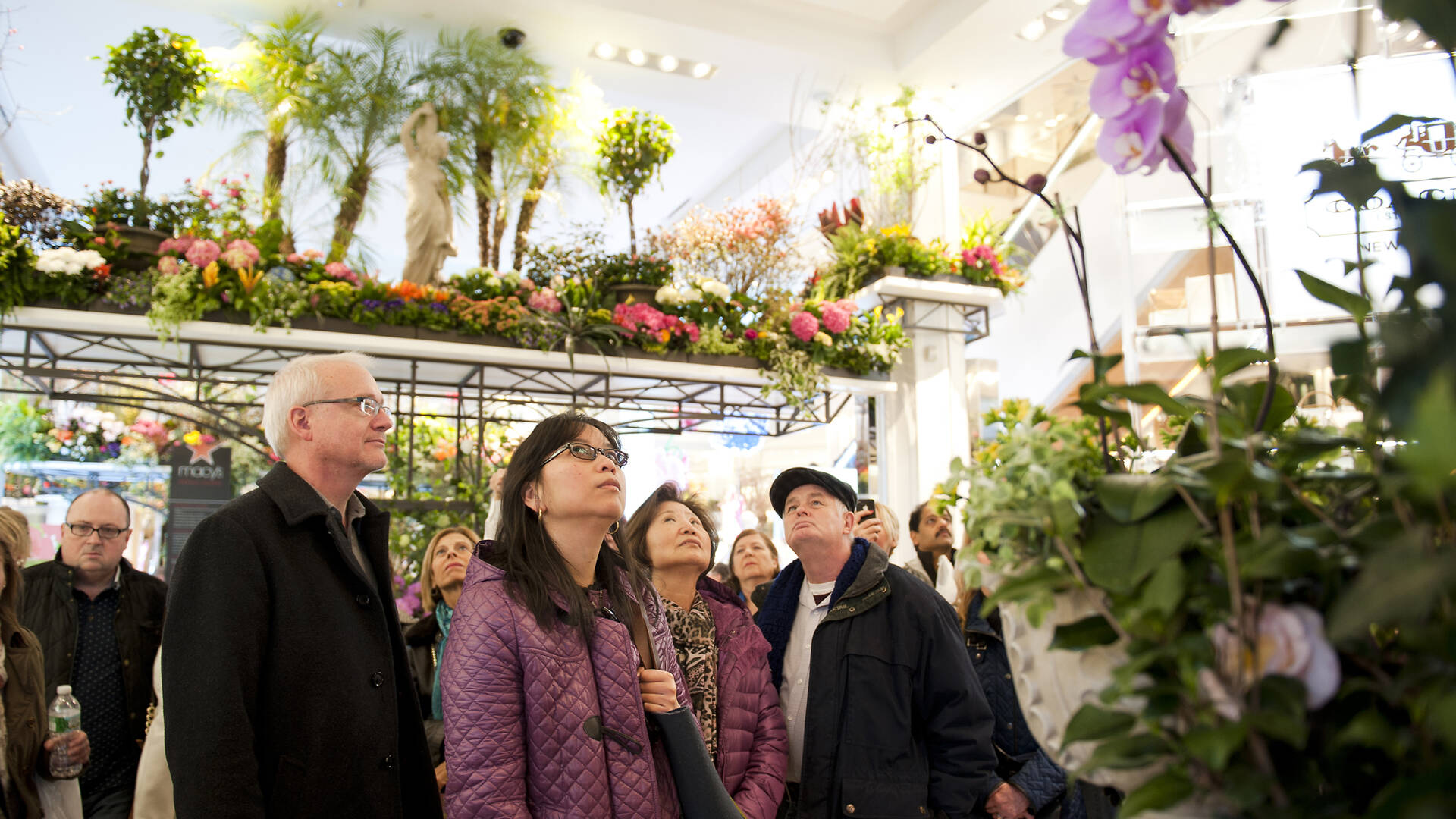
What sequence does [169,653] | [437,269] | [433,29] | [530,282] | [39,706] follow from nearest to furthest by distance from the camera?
[169,653] < [39,706] < [530,282] < [437,269] < [433,29]

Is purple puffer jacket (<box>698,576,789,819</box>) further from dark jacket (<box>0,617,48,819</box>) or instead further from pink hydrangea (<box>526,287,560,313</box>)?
pink hydrangea (<box>526,287,560,313</box>)

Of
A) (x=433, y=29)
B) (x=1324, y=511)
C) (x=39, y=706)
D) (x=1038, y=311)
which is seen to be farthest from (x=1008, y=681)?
(x=1038, y=311)

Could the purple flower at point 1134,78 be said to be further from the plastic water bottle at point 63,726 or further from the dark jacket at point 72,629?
the dark jacket at point 72,629

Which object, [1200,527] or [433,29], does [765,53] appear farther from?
[1200,527]

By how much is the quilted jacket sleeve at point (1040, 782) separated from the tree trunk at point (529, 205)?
17.4 ft

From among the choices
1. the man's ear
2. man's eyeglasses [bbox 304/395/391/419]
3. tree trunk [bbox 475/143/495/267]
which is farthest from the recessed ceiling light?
the man's ear

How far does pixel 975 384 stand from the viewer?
8.35 metres

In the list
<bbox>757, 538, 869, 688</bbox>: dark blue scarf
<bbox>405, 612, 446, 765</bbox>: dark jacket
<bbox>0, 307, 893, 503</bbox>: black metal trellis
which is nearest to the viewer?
<bbox>757, 538, 869, 688</bbox>: dark blue scarf

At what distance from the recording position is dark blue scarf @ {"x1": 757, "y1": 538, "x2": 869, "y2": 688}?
8.41 feet

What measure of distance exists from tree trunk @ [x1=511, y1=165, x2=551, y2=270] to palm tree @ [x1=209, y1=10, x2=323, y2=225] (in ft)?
5.37

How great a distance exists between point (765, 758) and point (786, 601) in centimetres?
50

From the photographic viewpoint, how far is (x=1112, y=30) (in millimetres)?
688

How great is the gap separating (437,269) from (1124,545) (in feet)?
21.6

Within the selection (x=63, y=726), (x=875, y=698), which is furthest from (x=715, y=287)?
(x=63, y=726)
